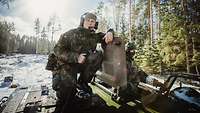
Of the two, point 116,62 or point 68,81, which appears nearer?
point 68,81

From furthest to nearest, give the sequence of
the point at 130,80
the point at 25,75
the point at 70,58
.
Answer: the point at 25,75
the point at 130,80
the point at 70,58

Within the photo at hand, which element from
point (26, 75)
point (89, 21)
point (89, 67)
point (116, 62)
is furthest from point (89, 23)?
point (26, 75)

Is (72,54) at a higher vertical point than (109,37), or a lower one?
lower

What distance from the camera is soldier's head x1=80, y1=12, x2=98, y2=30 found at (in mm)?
3793

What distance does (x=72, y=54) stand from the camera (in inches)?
142

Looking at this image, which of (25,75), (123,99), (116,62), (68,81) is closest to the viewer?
(68,81)

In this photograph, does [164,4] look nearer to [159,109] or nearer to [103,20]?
[159,109]

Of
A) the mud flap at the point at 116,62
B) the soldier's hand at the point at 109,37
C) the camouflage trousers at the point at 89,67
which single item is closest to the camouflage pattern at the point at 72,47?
the camouflage trousers at the point at 89,67

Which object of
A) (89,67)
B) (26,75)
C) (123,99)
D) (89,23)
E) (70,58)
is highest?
(89,23)

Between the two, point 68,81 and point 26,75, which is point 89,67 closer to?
point 68,81

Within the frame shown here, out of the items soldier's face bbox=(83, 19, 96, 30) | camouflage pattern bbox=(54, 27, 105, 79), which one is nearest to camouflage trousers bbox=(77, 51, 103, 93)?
camouflage pattern bbox=(54, 27, 105, 79)

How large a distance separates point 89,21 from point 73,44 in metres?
0.50

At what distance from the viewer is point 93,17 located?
381cm

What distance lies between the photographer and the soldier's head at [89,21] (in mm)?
3793
